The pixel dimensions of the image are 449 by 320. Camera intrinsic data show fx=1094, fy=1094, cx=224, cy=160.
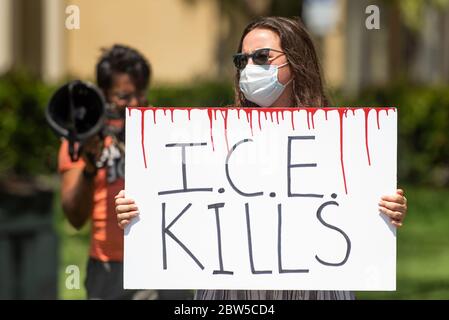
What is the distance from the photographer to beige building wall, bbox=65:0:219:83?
56.2ft

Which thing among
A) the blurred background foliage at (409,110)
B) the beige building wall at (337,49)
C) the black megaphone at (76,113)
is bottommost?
the black megaphone at (76,113)

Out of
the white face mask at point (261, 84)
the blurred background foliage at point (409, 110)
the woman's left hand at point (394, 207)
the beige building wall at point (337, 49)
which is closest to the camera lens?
the woman's left hand at point (394, 207)

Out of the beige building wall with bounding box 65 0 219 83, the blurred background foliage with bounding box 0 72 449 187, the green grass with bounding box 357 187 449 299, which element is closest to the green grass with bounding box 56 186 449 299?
the green grass with bounding box 357 187 449 299

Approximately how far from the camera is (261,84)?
370cm

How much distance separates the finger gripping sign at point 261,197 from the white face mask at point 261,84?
0.10 metres

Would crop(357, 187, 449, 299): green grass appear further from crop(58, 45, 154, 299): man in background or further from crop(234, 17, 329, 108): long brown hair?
crop(234, 17, 329, 108): long brown hair

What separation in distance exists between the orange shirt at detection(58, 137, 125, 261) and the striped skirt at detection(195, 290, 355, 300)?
70cm

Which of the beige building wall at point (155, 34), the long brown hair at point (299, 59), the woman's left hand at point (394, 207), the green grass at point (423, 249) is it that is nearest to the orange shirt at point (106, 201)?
the long brown hair at point (299, 59)

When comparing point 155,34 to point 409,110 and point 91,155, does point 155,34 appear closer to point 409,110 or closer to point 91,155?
point 409,110

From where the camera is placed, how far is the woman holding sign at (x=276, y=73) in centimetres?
372

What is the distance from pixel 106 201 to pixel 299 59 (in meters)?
1.12

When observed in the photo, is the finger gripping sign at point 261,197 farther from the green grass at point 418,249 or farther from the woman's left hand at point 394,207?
the green grass at point 418,249

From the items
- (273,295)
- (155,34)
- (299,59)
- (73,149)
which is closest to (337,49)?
(155,34)
